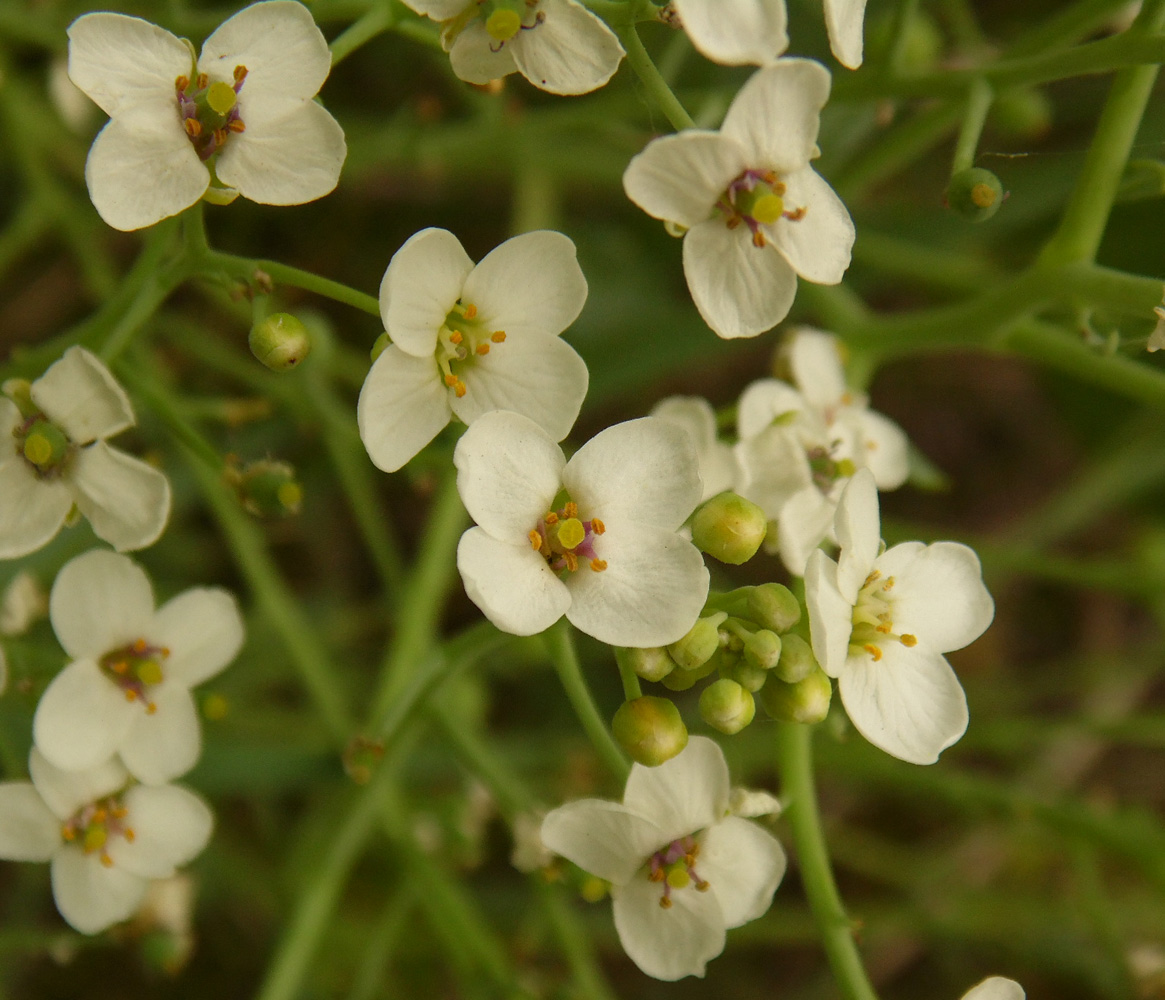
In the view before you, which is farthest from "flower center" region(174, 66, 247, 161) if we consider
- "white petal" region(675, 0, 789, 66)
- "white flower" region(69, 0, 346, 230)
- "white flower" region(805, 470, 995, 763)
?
"white flower" region(805, 470, 995, 763)

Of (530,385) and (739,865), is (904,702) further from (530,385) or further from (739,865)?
(530,385)

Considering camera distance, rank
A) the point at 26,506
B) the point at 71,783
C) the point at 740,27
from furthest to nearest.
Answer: the point at 71,783 → the point at 26,506 → the point at 740,27

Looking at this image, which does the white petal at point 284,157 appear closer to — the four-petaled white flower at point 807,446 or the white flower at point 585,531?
the white flower at point 585,531

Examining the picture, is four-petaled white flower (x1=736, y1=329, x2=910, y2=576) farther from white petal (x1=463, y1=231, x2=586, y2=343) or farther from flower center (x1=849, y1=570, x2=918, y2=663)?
white petal (x1=463, y1=231, x2=586, y2=343)

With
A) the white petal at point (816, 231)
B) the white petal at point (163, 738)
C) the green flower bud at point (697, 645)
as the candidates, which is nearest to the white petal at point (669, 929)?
the green flower bud at point (697, 645)

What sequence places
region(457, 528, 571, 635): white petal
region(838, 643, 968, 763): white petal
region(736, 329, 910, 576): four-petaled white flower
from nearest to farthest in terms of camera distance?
region(457, 528, 571, 635): white petal → region(838, 643, 968, 763): white petal → region(736, 329, 910, 576): four-petaled white flower

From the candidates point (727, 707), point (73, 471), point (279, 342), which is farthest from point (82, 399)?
point (727, 707)
